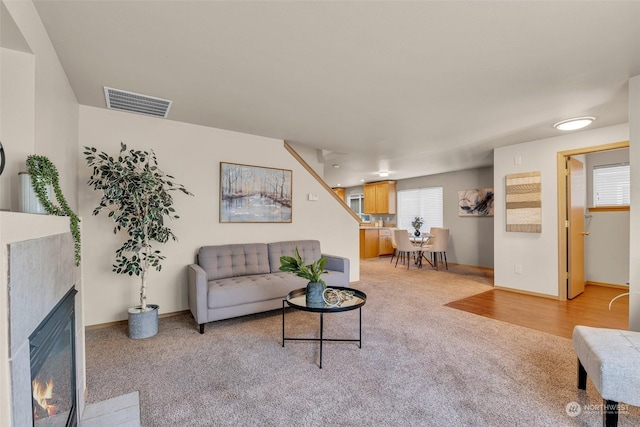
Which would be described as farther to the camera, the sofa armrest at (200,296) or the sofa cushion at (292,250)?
the sofa cushion at (292,250)

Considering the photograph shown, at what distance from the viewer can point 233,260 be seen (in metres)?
3.51

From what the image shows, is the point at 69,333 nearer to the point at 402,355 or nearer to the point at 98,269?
the point at 98,269

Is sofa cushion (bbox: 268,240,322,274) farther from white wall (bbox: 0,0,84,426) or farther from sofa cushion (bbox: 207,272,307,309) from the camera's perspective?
white wall (bbox: 0,0,84,426)

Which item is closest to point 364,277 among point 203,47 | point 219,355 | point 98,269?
point 219,355

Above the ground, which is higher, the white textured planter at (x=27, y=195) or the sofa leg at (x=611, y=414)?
the white textured planter at (x=27, y=195)

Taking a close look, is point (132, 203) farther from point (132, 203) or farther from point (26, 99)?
point (26, 99)

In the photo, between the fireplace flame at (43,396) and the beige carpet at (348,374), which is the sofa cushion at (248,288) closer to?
the beige carpet at (348,374)

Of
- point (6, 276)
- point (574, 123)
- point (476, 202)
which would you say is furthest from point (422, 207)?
point (6, 276)

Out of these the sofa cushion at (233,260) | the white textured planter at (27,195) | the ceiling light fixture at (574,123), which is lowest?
the sofa cushion at (233,260)

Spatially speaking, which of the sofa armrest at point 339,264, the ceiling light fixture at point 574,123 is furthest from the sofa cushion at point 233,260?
the ceiling light fixture at point 574,123

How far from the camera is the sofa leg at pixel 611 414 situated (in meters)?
1.42

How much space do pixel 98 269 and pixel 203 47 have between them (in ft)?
8.09

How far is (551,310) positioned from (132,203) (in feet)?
16.0

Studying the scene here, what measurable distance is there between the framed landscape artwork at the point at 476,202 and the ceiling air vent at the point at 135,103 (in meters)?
6.14
